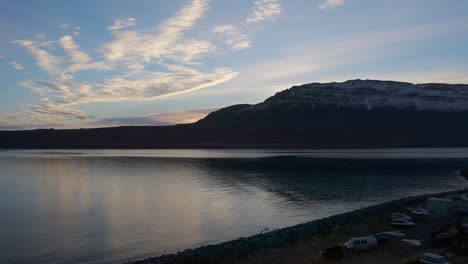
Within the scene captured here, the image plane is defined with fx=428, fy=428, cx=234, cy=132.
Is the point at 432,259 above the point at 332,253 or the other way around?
above

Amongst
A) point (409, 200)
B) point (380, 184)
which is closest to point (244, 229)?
point (409, 200)

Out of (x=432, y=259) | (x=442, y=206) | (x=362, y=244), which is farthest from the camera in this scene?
(x=442, y=206)

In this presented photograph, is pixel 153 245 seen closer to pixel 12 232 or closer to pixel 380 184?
pixel 12 232

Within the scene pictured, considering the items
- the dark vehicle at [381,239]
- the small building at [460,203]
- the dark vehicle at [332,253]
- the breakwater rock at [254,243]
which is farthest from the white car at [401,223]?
the dark vehicle at [332,253]

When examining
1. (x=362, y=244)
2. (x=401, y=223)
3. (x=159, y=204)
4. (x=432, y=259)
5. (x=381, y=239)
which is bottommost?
(x=159, y=204)

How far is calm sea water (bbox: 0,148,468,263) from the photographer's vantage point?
3189 centimetres

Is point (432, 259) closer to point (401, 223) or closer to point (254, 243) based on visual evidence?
point (254, 243)

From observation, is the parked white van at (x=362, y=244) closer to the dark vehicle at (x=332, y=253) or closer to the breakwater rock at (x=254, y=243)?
the dark vehicle at (x=332, y=253)

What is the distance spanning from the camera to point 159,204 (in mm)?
49844

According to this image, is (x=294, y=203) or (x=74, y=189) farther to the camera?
(x=74, y=189)

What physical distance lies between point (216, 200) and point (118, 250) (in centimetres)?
2378

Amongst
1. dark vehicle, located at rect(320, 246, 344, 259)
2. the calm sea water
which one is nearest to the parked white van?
dark vehicle, located at rect(320, 246, 344, 259)

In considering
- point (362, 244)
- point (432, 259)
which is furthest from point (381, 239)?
point (432, 259)

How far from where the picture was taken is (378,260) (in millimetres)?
24156
